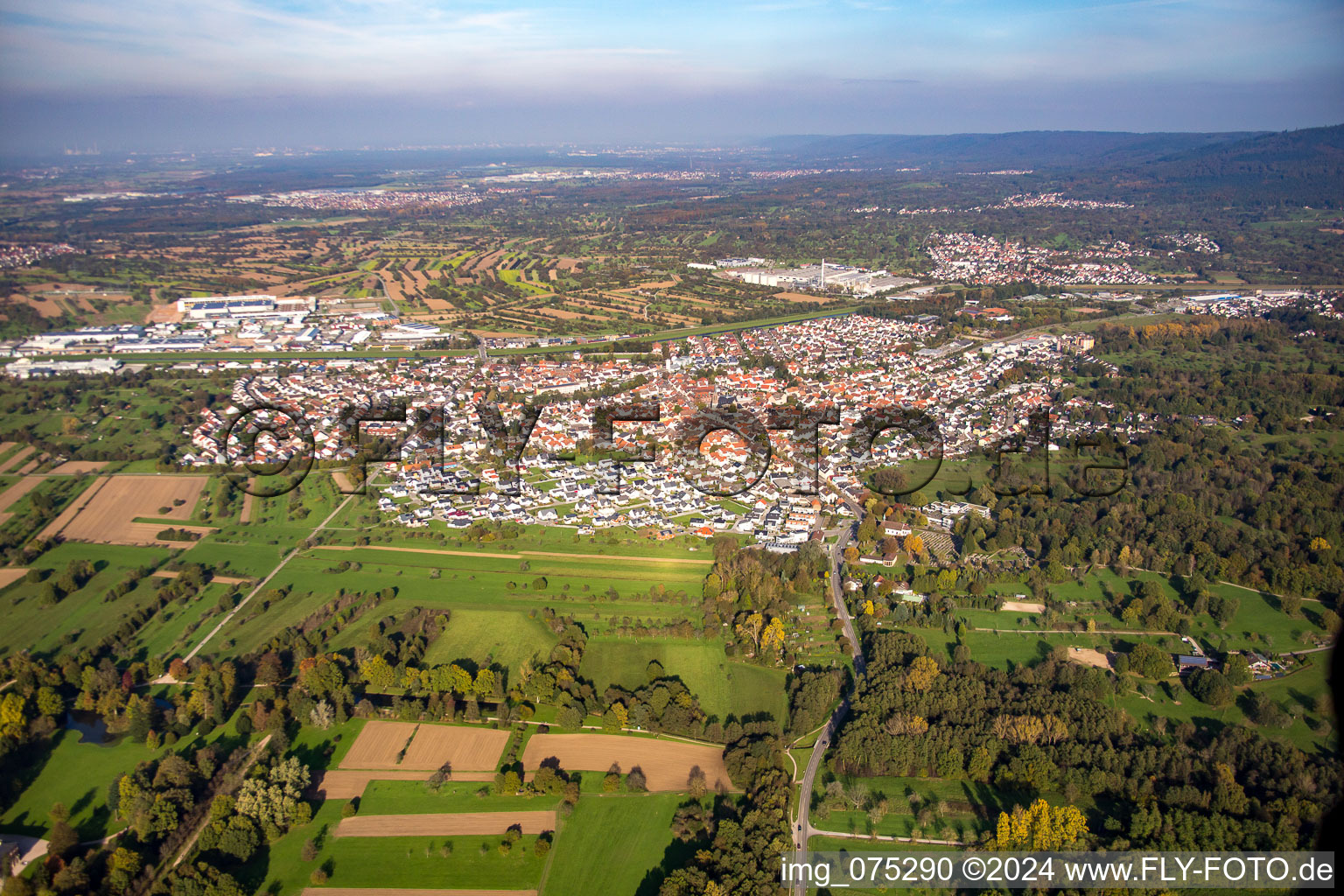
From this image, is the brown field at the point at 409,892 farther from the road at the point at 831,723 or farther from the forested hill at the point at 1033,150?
the forested hill at the point at 1033,150

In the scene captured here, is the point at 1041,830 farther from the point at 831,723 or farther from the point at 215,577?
the point at 215,577

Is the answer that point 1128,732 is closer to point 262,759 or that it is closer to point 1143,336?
point 262,759

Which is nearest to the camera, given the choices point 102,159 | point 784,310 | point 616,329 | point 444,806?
point 444,806

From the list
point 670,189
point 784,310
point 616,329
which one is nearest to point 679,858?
point 616,329

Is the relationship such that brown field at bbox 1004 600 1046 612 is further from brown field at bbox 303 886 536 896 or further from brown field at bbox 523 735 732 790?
brown field at bbox 303 886 536 896

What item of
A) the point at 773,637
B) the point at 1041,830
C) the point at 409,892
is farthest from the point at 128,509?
the point at 1041,830

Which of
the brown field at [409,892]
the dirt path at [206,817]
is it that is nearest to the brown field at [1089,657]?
the brown field at [409,892]

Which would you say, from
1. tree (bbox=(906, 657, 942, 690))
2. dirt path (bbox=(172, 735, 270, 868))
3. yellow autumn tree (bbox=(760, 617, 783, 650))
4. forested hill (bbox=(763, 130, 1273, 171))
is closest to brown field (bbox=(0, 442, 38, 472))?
dirt path (bbox=(172, 735, 270, 868))
